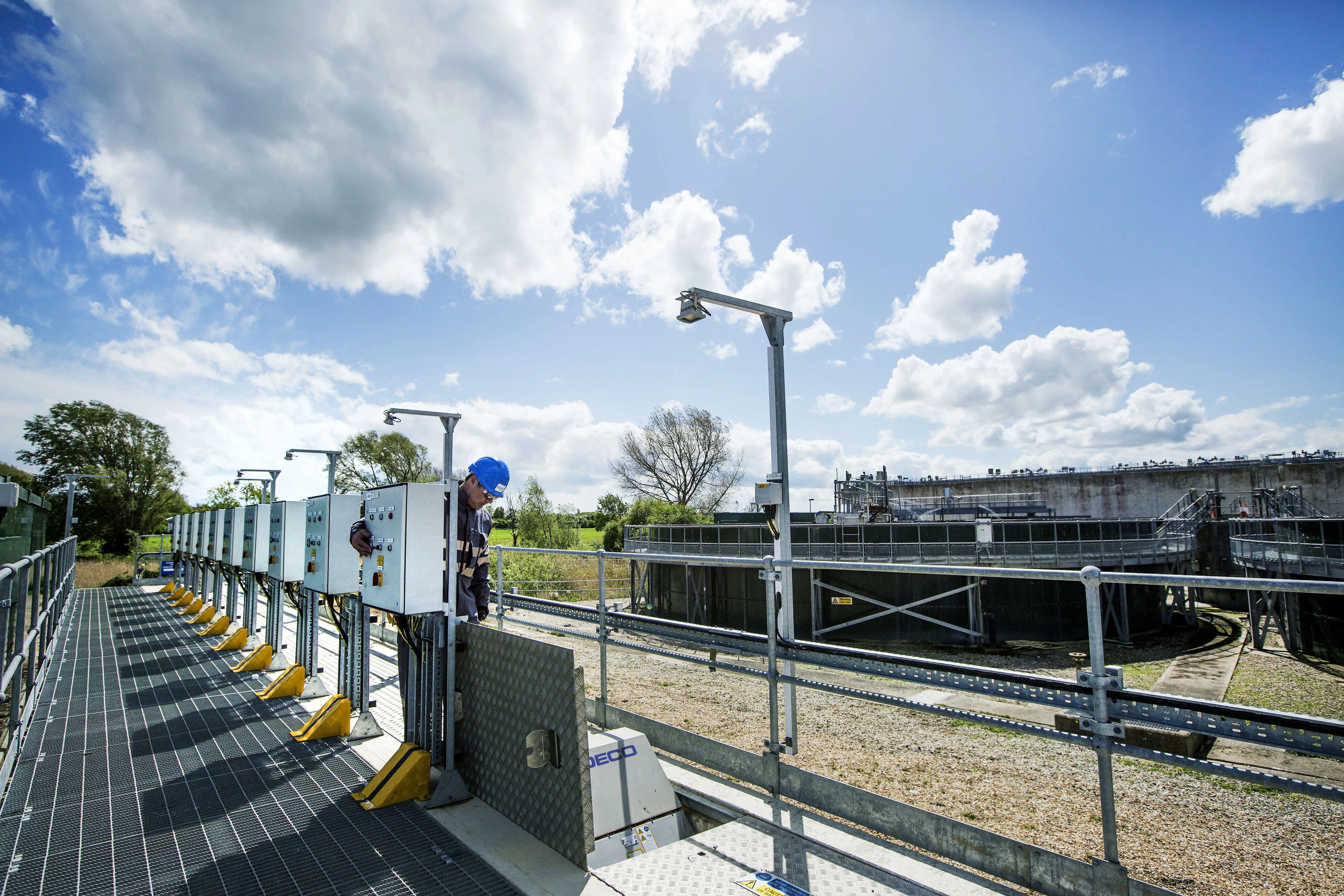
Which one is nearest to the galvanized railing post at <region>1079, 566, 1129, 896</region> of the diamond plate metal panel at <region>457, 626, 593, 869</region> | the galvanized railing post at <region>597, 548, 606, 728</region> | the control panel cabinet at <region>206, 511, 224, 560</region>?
the diamond plate metal panel at <region>457, 626, 593, 869</region>

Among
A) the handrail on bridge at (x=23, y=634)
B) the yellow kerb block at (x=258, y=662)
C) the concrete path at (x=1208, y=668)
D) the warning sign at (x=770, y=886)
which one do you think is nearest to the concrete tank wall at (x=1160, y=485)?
the concrete path at (x=1208, y=668)

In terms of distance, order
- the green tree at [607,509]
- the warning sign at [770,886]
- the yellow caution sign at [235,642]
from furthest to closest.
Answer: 1. the green tree at [607,509]
2. the yellow caution sign at [235,642]
3. the warning sign at [770,886]

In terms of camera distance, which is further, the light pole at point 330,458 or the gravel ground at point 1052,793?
the light pole at point 330,458

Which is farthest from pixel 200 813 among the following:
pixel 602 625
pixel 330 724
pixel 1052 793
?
pixel 1052 793

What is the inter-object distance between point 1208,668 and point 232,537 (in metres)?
20.8

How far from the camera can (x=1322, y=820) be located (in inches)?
230

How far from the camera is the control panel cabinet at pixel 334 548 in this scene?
5.94m

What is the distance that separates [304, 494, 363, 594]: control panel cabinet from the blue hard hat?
1779mm

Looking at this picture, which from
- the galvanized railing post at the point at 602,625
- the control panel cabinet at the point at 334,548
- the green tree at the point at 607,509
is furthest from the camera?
the green tree at the point at 607,509

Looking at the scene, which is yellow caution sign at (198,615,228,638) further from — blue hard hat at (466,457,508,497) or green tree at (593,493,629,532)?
green tree at (593,493,629,532)

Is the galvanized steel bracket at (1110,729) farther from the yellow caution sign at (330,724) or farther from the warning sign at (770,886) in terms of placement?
the yellow caution sign at (330,724)

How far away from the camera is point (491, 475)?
4.66 metres

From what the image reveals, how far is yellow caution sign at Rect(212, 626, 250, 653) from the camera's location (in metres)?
9.21

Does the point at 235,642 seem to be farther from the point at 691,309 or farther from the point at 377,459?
the point at 377,459
